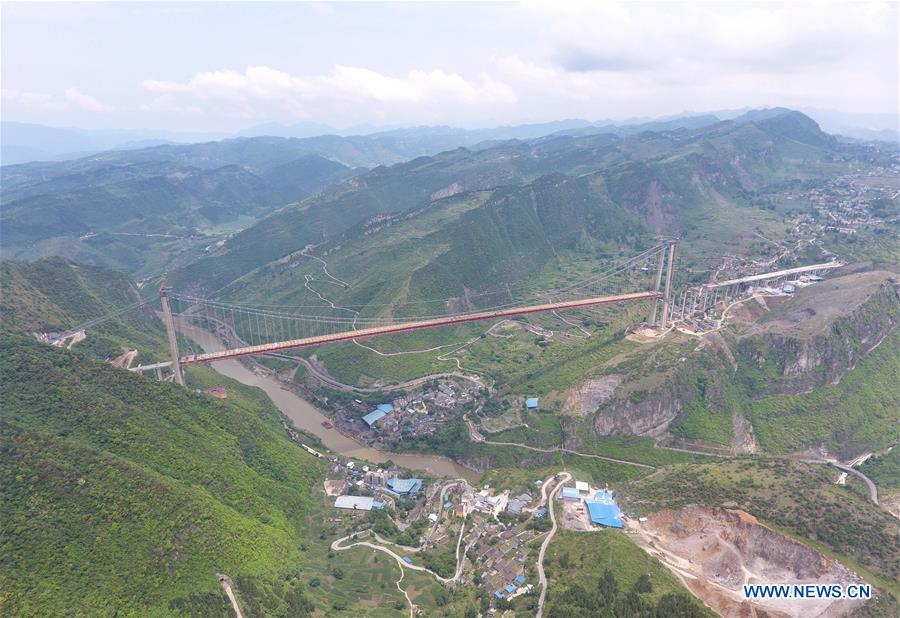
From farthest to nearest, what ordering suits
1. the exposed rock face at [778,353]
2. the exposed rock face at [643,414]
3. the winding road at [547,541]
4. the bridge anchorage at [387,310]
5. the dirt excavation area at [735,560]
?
the bridge anchorage at [387,310] < the exposed rock face at [778,353] < the exposed rock face at [643,414] < the winding road at [547,541] < the dirt excavation area at [735,560]

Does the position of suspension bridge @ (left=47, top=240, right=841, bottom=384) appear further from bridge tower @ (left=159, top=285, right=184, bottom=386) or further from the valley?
the valley

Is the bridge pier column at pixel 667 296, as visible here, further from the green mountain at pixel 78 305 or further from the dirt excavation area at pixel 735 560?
the green mountain at pixel 78 305

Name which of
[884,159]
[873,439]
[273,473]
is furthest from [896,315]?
[884,159]

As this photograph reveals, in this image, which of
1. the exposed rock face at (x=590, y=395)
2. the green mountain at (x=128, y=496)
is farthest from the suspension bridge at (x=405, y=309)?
the green mountain at (x=128, y=496)

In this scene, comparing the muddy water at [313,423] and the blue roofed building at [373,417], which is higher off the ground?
the blue roofed building at [373,417]

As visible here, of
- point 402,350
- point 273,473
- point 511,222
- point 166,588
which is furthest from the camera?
point 511,222

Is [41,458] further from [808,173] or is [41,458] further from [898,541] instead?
[808,173]
